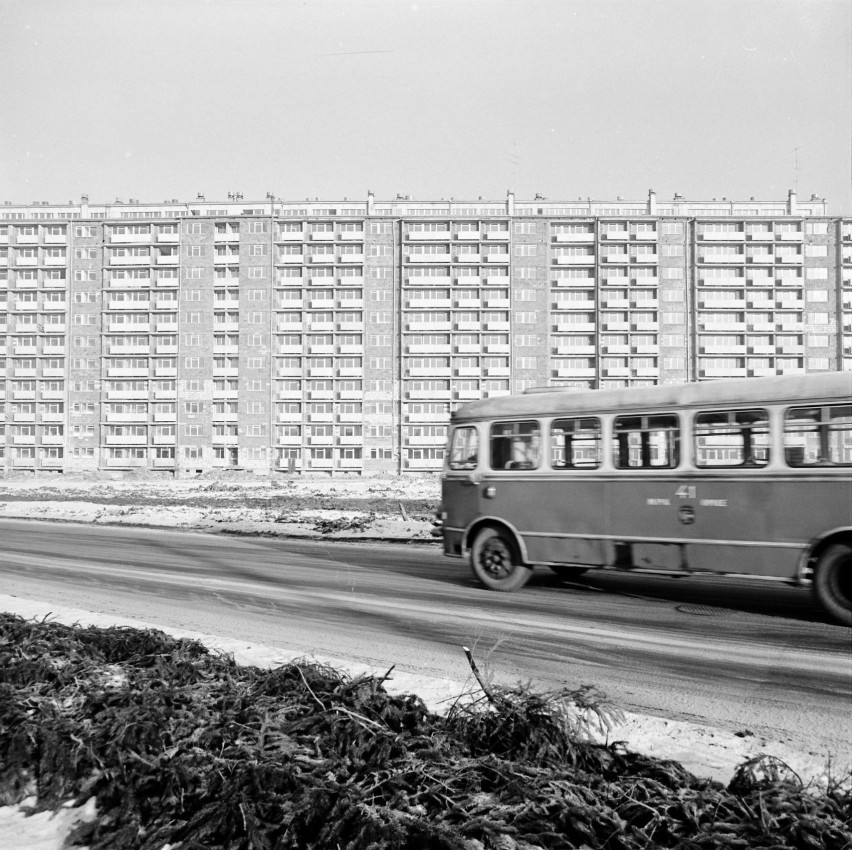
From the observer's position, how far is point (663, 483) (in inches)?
390

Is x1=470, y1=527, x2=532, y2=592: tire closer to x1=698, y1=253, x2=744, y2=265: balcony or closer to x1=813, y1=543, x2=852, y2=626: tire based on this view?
x1=813, y1=543, x2=852, y2=626: tire

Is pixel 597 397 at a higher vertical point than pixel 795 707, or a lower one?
higher

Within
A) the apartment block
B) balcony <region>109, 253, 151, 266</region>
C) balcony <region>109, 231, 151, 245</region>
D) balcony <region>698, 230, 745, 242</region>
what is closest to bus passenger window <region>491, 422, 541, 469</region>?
the apartment block

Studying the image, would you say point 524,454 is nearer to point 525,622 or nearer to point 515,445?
point 515,445

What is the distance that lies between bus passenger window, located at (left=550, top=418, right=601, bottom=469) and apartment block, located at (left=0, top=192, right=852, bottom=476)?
3024 inches

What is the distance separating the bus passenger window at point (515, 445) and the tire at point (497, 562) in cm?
106

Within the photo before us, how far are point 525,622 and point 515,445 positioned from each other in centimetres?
340

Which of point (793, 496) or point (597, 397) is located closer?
point (793, 496)

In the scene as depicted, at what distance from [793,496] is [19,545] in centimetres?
1639

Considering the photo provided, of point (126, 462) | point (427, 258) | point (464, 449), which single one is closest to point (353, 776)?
point (464, 449)

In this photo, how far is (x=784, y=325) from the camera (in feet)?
293

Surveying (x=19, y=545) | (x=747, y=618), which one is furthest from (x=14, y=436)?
(x=747, y=618)

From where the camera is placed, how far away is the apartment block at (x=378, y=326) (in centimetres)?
8875

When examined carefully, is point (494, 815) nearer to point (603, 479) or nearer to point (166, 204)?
point (603, 479)
